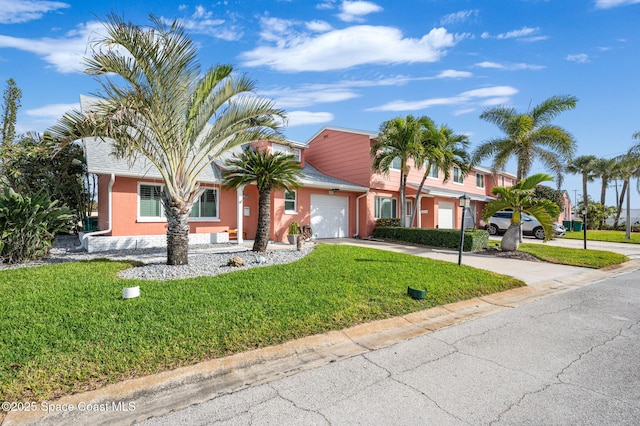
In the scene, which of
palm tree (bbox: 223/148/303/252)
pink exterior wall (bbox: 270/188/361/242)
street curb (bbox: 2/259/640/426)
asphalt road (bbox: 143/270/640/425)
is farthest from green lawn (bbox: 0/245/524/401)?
pink exterior wall (bbox: 270/188/361/242)

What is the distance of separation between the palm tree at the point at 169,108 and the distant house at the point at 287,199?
3.06ft

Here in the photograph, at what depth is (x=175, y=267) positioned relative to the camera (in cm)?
756

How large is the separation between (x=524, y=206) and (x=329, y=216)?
8859 mm

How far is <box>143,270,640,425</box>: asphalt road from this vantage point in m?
2.76

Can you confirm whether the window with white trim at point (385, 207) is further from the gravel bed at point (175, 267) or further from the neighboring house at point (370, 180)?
the gravel bed at point (175, 267)

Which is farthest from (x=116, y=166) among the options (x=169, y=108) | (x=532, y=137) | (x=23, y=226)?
(x=532, y=137)

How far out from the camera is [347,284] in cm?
651

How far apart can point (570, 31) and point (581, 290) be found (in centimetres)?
804

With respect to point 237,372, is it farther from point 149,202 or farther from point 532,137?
point 532,137

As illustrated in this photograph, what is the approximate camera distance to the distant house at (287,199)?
1116 cm

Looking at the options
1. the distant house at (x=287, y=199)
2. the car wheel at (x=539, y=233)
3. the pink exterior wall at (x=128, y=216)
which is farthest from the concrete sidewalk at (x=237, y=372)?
the car wheel at (x=539, y=233)

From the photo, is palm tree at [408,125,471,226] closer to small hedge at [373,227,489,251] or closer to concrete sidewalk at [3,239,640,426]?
small hedge at [373,227,489,251]

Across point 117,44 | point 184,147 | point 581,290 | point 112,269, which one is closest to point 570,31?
point 581,290

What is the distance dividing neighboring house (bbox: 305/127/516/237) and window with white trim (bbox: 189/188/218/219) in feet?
26.4
